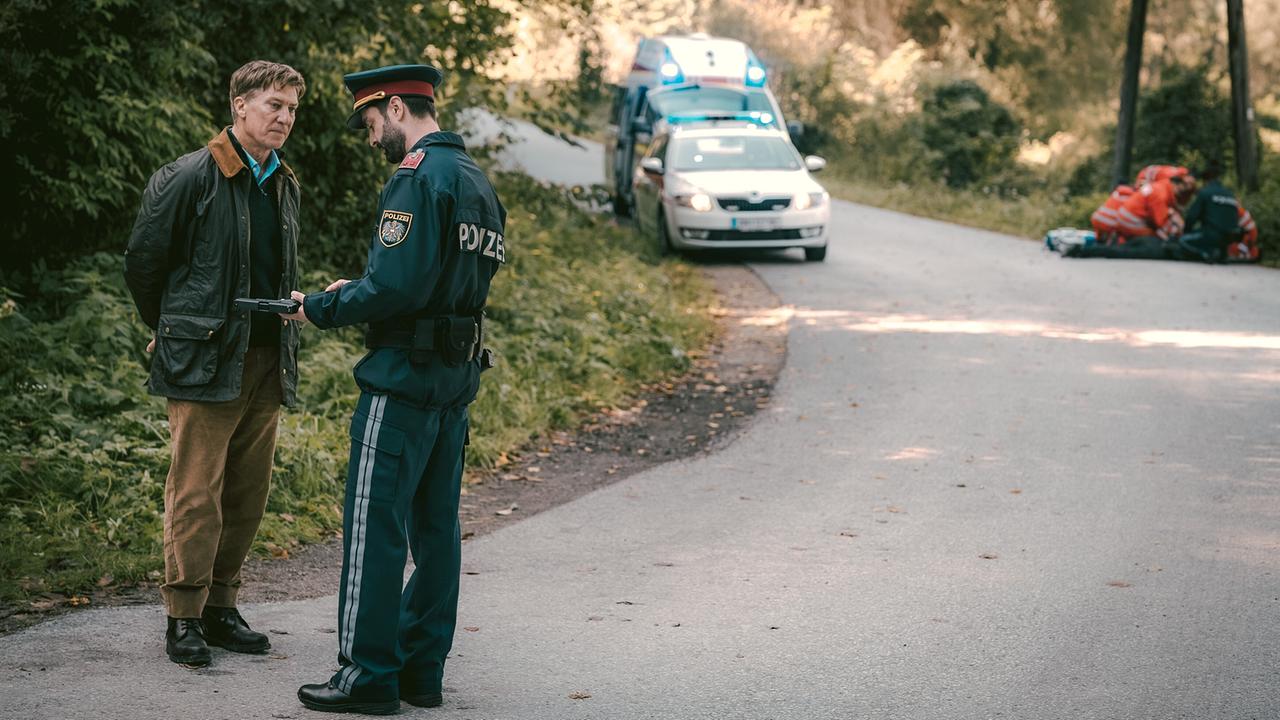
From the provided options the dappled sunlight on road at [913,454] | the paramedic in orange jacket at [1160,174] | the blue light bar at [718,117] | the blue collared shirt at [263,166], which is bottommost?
the dappled sunlight on road at [913,454]

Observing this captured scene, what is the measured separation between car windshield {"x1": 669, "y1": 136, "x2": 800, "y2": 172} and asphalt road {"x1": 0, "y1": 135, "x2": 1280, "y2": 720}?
293 inches

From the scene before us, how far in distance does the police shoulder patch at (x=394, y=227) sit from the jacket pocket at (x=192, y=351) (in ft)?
2.91

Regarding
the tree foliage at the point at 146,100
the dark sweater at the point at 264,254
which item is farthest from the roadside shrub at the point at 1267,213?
the dark sweater at the point at 264,254

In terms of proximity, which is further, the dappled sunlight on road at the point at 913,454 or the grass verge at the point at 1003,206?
the grass verge at the point at 1003,206

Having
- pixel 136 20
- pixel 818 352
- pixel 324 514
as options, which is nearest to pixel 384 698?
pixel 324 514

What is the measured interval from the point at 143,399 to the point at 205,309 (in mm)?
3218

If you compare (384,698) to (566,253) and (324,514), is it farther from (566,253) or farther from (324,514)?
(566,253)

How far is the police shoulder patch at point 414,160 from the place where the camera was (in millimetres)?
4336

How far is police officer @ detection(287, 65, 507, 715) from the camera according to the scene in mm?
4301

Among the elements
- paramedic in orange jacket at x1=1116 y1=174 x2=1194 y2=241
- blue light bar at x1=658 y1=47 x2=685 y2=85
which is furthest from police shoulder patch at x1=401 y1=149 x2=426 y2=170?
→ blue light bar at x1=658 y1=47 x2=685 y2=85

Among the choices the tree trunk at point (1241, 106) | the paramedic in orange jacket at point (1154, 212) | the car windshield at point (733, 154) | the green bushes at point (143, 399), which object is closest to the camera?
the green bushes at point (143, 399)

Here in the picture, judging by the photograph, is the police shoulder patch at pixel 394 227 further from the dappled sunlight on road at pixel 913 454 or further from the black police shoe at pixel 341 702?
the dappled sunlight on road at pixel 913 454

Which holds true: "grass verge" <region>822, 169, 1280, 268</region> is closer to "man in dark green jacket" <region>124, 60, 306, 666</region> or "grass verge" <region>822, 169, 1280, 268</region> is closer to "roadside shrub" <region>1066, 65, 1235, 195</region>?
"roadside shrub" <region>1066, 65, 1235, 195</region>

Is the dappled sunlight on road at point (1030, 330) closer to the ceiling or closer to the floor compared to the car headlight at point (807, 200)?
closer to the floor
